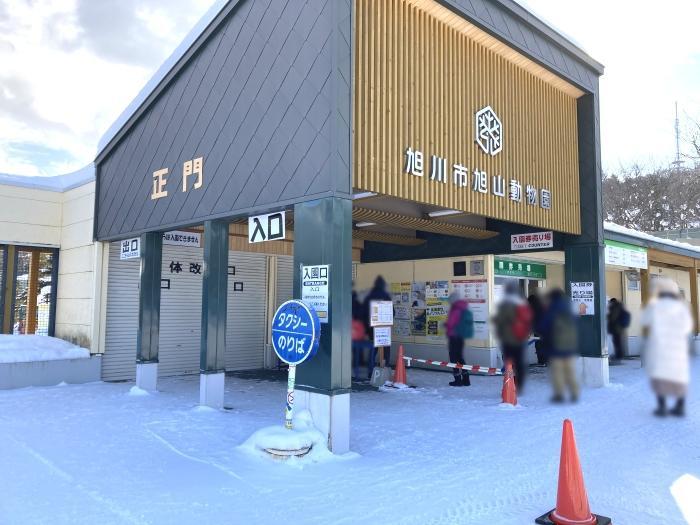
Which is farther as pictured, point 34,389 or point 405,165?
point 34,389

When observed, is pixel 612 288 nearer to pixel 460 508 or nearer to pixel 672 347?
pixel 672 347

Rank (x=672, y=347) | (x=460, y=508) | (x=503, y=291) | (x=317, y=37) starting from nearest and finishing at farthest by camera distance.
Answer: (x=672, y=347) → (x=503, y=291) → (x=460, y=508) → (x=317, y=37)

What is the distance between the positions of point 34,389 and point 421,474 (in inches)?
362

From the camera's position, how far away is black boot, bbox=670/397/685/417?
0.63 meters

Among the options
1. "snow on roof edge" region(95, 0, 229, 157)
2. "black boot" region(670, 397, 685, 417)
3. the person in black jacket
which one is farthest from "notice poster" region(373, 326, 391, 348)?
"snow on roof edge" region(95, 0, 229, 157)

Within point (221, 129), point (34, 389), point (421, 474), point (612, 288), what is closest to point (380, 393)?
point (421, 474)

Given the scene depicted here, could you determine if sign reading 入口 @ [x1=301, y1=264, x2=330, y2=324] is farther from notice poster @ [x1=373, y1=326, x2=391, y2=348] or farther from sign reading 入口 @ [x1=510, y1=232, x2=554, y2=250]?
sign reading 入口 @ [x1=510, y1=232, x2=554, y2=250]

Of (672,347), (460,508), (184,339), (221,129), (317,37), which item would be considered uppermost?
(317,37)

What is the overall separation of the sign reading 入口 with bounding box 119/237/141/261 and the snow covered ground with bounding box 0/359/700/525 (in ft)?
11.2

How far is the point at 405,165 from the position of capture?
325 inches

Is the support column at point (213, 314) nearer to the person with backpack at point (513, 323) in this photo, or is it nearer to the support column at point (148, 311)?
the support column at point (148, 311)

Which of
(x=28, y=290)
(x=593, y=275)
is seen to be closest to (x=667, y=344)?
(x=593, y=275)

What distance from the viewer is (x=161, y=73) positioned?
11.4 m

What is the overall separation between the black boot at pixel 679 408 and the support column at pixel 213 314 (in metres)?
10.0
